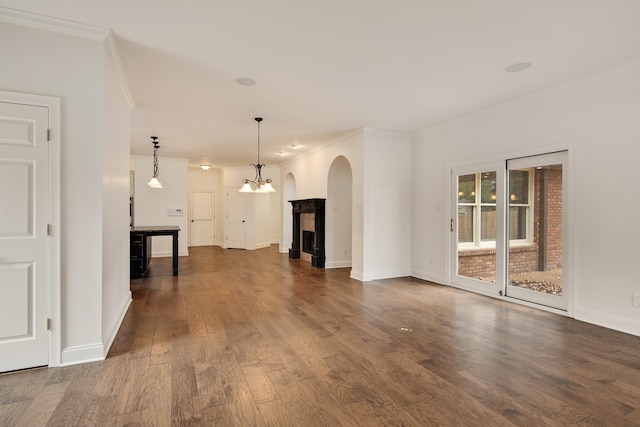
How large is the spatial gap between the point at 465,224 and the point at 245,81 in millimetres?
4019

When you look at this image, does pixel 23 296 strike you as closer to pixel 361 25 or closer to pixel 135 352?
pixel 135 352

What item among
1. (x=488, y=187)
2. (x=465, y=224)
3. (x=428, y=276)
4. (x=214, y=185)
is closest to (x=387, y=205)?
(x=465, y=224)

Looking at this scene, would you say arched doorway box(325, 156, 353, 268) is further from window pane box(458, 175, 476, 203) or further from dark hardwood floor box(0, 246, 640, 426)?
dark hardwood floor box(0, 246, 640, 426)

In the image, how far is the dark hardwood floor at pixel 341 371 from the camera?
201 cm

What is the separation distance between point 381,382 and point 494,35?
300 cm

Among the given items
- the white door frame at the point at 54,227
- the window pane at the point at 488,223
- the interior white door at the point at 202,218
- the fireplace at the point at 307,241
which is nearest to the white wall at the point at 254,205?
the interior white door at the point at 202,218

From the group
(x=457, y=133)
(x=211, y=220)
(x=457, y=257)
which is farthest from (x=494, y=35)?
(x=211, y=220)

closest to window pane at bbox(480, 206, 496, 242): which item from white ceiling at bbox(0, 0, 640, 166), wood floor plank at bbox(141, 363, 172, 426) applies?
white ceiling at bbox(0, 0, 640, 166)

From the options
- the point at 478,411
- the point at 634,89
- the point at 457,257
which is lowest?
the point at 478,411

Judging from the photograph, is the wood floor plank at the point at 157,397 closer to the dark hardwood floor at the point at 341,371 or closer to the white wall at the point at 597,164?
the dark hardwood floor at the point at 341,371

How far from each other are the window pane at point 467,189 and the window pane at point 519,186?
63 centimetres

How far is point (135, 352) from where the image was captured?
2887 mm

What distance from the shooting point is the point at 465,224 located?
5.32m

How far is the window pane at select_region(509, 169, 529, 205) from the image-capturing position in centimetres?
444
